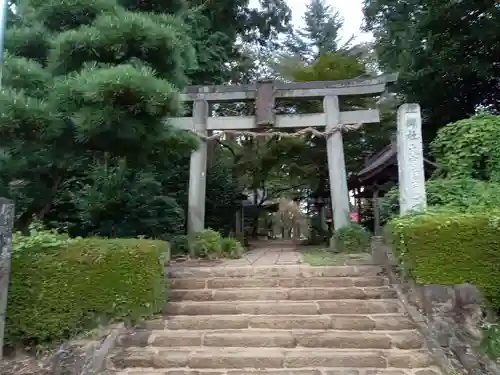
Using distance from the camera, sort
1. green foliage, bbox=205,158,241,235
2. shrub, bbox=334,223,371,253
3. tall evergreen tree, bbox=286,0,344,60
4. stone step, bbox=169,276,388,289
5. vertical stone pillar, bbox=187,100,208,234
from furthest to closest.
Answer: tall evergreen tree, bbox=286,0,344,60
green foliage, bbox=205,158,241,235
vertical stone pillar, bbox=187,100,208,234
shrub, bbox=334,223,371,253
stone step, bbox=169,276,388,289

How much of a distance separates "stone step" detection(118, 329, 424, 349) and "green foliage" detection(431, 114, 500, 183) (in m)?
3.85

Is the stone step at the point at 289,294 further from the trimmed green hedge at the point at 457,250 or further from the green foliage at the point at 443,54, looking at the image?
the green foliage at the point at 443,54

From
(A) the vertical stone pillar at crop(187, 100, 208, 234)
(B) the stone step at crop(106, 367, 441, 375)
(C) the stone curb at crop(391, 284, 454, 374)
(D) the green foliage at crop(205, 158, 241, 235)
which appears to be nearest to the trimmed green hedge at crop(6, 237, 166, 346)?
(B) the stone step at crop(106, 367, 441, 375)

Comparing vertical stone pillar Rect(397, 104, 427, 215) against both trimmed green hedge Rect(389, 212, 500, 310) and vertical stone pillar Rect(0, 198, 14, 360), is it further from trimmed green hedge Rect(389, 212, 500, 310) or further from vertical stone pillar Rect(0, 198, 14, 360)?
vertical stone pillar Rect(0, 198, 14, 360)

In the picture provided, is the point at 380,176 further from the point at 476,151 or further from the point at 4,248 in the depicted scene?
the point at 4,248

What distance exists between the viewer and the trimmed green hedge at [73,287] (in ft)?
14.2

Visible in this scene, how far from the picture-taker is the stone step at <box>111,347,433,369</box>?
4.02 m

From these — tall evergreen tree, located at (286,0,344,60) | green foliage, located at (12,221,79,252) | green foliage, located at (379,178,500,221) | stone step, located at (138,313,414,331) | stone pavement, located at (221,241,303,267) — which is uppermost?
tall evergreen tree, located at (286,0,344,60)

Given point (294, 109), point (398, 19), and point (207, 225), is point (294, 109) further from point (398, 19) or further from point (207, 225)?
point (207, 225)

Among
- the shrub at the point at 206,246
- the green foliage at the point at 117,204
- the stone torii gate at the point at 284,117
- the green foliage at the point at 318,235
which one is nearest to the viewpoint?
the green foliage at the point at 117,204

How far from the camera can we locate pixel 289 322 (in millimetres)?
4727

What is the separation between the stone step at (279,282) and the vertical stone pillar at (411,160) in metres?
1.11

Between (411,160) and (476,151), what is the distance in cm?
217

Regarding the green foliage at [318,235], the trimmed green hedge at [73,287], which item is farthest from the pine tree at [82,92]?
the green foliage at [318,235]
